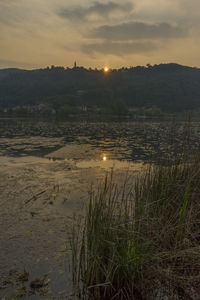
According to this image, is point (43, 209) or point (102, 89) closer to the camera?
point (43, 209)

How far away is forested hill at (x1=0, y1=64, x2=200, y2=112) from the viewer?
84094 millimetres

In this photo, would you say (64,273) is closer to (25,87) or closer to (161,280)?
(161,280)

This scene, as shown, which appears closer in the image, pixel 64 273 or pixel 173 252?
pixel 173 252

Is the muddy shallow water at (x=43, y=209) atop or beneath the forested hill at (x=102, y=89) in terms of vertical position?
beneath

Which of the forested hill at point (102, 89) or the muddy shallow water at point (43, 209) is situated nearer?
the muddy shallow water at point (43, 209)

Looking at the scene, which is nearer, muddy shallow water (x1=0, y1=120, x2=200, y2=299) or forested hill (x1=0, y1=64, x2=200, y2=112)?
muddy shallow water (x1=0, y1=120, x2=200, y2=299)

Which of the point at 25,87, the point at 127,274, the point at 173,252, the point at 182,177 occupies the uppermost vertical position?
the point at 25,87

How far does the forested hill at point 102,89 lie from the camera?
84094 millimetres

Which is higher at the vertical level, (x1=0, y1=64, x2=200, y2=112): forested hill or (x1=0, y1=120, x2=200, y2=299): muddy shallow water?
(x1=0, y1=64, x2=200, y2=112): forested hill

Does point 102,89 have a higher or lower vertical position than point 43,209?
higher

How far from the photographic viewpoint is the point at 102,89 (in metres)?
104

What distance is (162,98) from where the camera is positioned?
88812 millimetres

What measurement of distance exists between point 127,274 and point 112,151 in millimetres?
12521

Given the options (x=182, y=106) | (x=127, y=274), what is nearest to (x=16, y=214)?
(x=127, y=274)
